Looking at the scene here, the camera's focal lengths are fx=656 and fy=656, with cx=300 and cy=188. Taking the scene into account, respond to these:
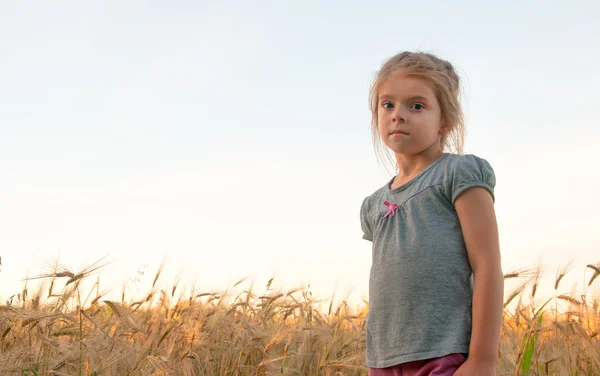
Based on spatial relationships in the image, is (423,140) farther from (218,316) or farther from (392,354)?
(218,316)

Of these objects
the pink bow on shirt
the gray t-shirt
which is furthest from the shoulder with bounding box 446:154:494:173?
the pink bow on shirt

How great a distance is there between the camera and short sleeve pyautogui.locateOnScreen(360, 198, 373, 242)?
2366 mm

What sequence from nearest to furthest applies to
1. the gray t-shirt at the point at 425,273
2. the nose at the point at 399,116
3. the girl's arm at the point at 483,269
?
the girl's arm at the point at 483,269
the gray t-shirt at the point at 425,273
the nose at the point at 399,116

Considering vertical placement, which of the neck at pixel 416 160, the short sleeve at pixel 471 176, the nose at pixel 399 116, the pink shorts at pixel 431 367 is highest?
the nose at pixel 399 116

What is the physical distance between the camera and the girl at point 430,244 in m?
1.82

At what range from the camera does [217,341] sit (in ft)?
11.3

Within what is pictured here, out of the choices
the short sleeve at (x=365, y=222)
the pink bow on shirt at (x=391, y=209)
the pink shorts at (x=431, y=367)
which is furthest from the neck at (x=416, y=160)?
the pink shorts at (x=431, y=367)

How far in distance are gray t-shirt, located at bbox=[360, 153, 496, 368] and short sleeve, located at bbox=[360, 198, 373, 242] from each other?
26cm

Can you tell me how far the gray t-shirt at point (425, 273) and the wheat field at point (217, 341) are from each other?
1.73 feet

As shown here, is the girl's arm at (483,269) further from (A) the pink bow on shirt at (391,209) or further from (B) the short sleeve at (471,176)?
(A) the pink bow on shirt at (391,209)

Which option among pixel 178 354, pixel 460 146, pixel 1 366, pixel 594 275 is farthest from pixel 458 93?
pixel 1 366

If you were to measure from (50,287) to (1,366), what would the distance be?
100cm

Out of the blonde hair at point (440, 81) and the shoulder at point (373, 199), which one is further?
the shoulder at point (373, 199)

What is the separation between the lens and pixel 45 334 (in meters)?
3.01
